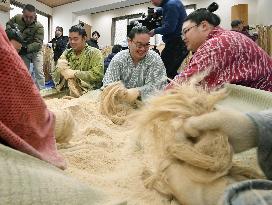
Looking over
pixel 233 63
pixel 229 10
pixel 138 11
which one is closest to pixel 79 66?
pixel 233 63

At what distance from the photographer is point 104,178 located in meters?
1.22

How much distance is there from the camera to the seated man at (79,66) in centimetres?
346

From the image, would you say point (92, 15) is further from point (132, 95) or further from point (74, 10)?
point (132, 95)

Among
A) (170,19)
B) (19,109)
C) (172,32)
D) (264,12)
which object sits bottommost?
(19,109)

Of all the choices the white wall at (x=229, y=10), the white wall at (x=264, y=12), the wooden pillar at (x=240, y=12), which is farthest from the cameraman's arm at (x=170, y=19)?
the white wall at (x=229, y=10)

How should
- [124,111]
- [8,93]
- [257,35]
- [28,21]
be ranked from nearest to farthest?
[8,93] < [124,111] < [28,21] < [257,35]

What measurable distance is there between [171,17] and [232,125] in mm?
2642

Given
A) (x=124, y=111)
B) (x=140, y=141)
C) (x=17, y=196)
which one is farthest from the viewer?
(x=124, y=111)

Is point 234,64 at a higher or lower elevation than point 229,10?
lower

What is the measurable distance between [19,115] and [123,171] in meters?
0.54

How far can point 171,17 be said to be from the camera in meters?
3.38

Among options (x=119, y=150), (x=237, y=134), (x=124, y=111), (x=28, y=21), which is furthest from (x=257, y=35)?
(x=237, y=134)

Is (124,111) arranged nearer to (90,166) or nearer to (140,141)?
(90,166)

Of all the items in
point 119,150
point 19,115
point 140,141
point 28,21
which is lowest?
point 119,150
